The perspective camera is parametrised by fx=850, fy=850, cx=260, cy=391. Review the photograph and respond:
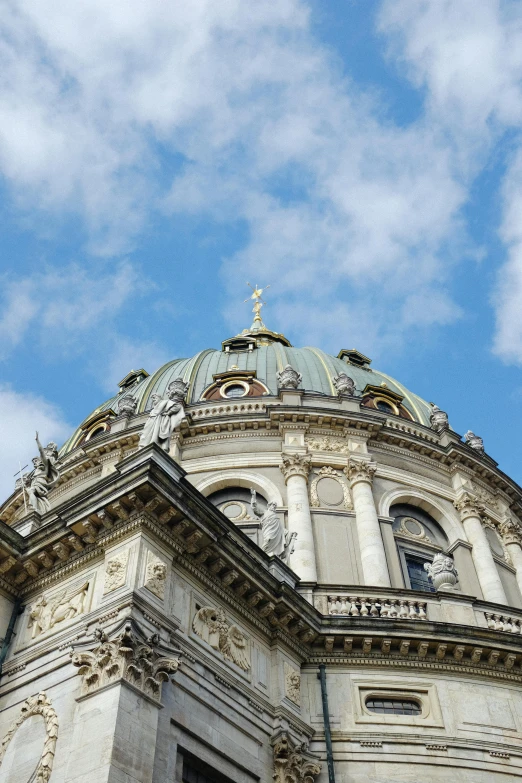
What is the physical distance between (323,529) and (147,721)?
13.2 meters

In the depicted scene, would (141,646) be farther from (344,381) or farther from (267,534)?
(344,381)

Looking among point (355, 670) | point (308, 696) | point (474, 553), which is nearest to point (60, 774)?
point (308, 696)

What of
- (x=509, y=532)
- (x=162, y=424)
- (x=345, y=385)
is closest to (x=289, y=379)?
(x=345, y=385)

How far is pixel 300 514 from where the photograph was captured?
82.7 ft

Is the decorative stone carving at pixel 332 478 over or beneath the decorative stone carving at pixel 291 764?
over

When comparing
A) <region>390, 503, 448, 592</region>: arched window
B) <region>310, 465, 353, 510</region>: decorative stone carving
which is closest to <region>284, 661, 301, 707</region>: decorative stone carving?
<region>390, 503, 448, 592</region>: arched window

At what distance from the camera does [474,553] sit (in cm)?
2675

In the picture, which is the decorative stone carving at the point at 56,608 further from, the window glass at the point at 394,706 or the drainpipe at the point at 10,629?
the window glass at the point at 394,706

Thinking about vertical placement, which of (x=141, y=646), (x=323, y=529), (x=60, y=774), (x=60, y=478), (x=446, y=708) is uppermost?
(x=60, y=478)

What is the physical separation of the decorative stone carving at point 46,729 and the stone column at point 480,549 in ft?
48.4

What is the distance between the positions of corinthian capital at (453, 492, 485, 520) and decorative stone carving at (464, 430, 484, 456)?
12.7ft

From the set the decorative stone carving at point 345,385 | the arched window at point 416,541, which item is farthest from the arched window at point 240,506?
the decorative stone carving at point 345,385

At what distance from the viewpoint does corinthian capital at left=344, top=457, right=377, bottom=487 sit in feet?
88.4

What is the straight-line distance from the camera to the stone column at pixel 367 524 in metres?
23.7
